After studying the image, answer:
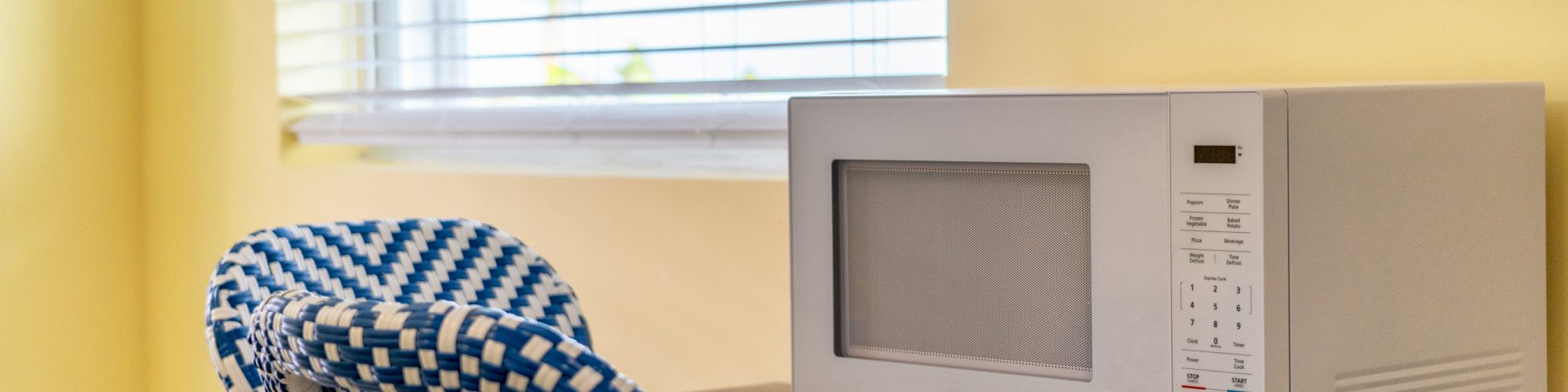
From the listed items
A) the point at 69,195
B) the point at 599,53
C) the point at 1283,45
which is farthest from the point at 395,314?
the point at 69,195

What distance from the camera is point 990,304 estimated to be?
31.5 inches

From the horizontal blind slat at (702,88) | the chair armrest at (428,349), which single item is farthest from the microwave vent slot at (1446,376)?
the horizontal blind slat at (702,88)

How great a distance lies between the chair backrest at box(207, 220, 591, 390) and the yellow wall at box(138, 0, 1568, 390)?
20 centimetres

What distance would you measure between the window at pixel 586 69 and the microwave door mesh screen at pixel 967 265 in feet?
1.36

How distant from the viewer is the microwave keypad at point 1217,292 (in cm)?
69

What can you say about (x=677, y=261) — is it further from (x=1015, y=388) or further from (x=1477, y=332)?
(x=1477, y=332)

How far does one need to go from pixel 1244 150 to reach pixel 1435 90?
0.15 meters

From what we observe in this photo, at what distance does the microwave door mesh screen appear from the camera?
0.77m

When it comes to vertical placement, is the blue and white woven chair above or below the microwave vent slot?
above

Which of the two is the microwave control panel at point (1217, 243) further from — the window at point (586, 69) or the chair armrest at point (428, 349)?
the window at point (586, 69)

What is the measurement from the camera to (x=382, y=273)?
109 centimetres

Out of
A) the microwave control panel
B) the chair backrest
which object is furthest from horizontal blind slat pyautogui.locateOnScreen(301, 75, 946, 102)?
the microwave control panel

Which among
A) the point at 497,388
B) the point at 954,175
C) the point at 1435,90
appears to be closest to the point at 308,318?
the point at 497,388

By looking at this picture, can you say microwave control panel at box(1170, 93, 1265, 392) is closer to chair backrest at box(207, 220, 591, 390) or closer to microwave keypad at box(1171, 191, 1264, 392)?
microwave keypad at box(1171, 191, 1264, 392)
